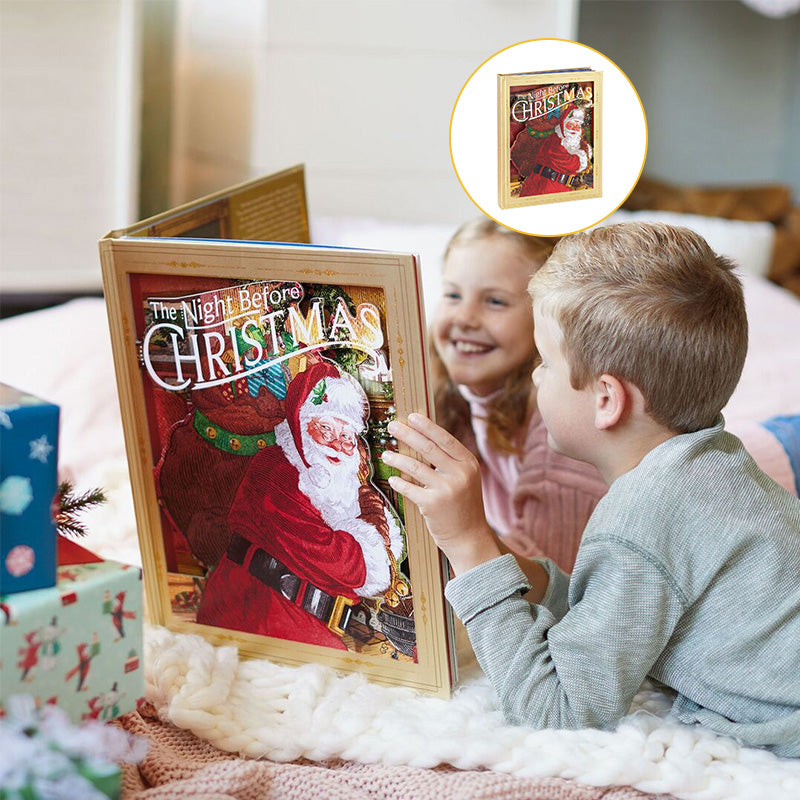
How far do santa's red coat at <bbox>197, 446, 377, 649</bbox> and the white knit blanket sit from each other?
34mm

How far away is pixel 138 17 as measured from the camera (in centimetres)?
183

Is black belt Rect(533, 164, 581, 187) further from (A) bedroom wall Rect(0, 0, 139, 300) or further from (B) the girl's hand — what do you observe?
(A) bedroom wall Rect(0, 0, 139, 300)

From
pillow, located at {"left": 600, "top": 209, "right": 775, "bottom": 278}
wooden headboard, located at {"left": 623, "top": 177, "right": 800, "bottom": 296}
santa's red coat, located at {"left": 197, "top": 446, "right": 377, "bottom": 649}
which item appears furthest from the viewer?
A: wooden headboard, located at {"left": 623, "top": 177, "right": 800, "bottom": 296}

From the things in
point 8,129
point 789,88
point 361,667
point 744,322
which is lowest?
point 361,667

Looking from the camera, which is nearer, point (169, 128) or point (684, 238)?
point (684, 238)

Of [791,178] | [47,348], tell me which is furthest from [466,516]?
[791,178]

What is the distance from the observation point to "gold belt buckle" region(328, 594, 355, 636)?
81 centimetres

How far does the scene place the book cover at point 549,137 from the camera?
78 cm

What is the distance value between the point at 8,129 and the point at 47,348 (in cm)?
56

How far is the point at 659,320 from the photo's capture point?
75 centimetres

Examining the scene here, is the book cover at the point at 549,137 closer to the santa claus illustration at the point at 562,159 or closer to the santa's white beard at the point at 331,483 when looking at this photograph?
the santa claus illustration at the point at 562,159

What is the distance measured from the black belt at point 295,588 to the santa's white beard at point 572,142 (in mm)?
406

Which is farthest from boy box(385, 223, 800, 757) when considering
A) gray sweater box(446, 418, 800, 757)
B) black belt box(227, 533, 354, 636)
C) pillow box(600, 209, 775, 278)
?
pillow box(600, 209, 775, 278)

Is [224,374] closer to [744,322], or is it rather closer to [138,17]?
[744,322]
